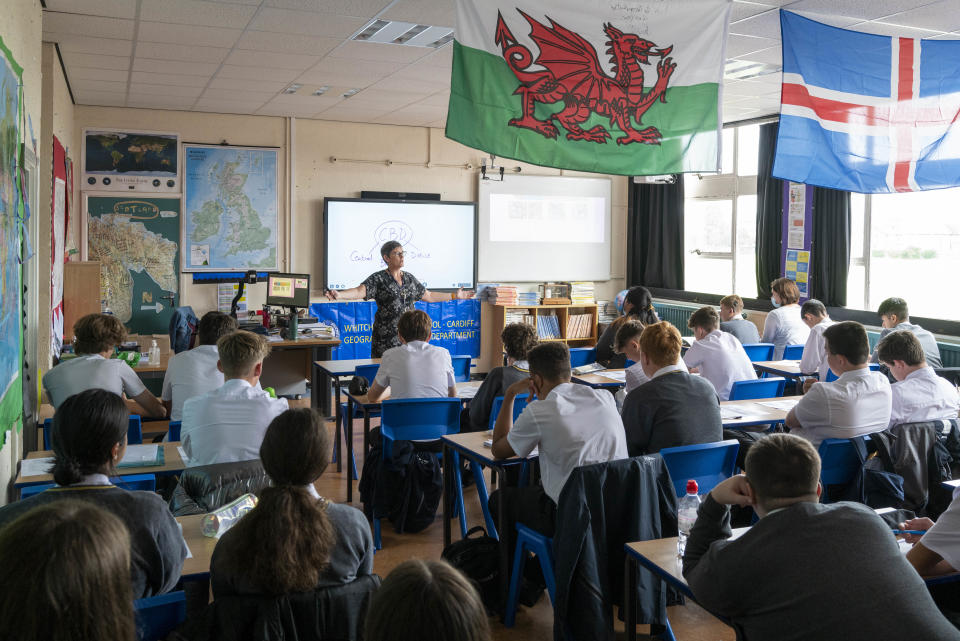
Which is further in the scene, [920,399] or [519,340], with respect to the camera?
[519,340]

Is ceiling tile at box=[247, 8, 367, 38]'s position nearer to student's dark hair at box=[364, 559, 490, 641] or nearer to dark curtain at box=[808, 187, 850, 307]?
student's dark hair at box=[364, 559, 490, 641]

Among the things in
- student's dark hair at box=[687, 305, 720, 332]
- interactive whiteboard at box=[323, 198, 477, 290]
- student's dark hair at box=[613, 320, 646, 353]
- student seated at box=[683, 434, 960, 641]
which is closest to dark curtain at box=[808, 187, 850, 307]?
student's dark hair at box=[687, 305, 720, 332]

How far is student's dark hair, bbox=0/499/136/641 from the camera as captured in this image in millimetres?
1047

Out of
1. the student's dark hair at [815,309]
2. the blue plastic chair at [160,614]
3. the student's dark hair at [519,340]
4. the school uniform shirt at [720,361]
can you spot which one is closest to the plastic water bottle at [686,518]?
the blue plastic chair at [160,614]

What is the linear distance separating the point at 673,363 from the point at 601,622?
1.25 metres

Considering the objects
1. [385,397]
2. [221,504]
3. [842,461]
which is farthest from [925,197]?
[221,504]

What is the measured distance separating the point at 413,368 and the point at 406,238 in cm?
514

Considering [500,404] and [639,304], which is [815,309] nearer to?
[639,304]

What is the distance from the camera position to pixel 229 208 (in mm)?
8953

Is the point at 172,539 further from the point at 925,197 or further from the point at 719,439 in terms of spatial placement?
the point at 925,197

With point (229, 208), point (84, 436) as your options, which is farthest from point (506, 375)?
point (229, 208)

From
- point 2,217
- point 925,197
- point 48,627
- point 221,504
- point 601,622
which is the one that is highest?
point 925,197

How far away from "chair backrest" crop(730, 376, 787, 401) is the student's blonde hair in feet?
10.1

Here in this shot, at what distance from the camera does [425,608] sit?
101cm
